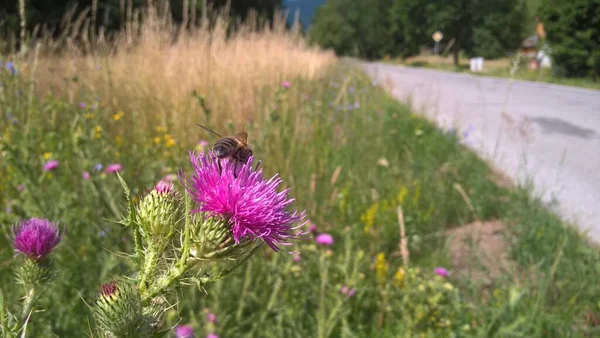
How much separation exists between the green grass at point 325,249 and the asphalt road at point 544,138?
1.49 ft

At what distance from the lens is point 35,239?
3.96 ft

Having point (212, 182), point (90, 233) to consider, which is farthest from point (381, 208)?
point (212, 182)

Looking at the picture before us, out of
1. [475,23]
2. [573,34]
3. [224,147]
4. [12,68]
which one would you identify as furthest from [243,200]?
[475,23]

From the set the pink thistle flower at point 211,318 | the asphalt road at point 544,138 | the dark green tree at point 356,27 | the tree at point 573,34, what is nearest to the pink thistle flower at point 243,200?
the pink thistle flower at point 211,318

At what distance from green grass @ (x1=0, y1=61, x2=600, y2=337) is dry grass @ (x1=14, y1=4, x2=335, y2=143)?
0.24m

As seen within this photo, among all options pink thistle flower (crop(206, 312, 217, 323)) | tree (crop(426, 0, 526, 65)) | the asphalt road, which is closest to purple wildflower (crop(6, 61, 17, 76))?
pink thistle flower (crop(206, 312, 217, 323))

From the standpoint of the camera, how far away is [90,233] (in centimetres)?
245

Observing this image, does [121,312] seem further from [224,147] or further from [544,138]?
[544,138]

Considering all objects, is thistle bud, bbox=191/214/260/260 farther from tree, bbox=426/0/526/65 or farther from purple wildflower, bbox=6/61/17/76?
tree, bbox=426/0/526/65

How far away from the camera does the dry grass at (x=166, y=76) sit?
4453 millimetres

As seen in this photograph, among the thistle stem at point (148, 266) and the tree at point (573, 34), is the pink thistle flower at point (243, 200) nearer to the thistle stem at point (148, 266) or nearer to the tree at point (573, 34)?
the thistle stem at point (148, 266)

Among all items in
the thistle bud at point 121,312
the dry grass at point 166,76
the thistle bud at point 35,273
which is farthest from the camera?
the dry grass at point 166,76

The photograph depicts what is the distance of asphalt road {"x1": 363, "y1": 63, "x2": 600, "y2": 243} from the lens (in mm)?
4180

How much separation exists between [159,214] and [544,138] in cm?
674
